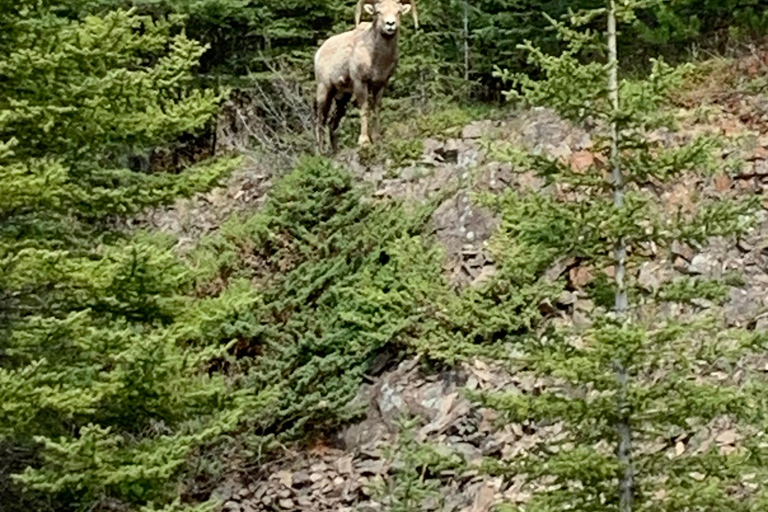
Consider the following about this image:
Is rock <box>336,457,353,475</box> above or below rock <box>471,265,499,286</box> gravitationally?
below

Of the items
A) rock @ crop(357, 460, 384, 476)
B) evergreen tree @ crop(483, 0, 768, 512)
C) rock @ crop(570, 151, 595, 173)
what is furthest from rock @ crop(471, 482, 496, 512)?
rock @ crop(570, 151, 595, 173)

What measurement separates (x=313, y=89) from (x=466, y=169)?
5.07m

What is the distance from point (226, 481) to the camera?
9.52 metres

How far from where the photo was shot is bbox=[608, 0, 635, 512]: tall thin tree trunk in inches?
193

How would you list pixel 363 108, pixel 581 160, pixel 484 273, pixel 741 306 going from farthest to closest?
pixel 363 108
pixel 581 160
pixel 484 273
pixel 741 306

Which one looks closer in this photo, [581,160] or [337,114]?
[581,160]

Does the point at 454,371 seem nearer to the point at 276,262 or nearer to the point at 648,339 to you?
the point at 276,262

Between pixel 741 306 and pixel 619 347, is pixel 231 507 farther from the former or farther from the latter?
pixel 619 347

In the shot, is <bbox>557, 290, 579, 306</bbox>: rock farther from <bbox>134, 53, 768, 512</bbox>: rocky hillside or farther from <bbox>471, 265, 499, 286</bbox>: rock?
<bbox>471, 265, 499, 286</bbox>: rock

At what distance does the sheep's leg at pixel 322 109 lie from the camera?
527 inches

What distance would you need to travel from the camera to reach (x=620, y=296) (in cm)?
520

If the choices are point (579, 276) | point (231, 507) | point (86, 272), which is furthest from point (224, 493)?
point (579, 276)

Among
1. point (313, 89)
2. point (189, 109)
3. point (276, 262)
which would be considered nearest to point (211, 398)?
point (189, 109)

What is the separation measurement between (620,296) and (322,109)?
29.0 feet
